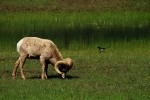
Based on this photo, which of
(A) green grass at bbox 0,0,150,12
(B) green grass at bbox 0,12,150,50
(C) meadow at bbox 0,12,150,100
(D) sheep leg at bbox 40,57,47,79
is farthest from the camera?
(A) green grass at bbox 0,0,150,12

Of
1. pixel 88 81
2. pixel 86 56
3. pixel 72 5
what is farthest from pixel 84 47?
pixel 88 81

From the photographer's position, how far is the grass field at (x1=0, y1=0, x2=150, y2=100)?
55.1 ft

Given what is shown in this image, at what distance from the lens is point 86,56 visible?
89.7ft

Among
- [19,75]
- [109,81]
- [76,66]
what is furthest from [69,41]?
[109,81]

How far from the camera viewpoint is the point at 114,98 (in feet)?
50.3

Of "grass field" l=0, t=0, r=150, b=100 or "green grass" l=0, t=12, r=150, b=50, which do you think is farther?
"green grass" l=0, t=12, r=150, b=50

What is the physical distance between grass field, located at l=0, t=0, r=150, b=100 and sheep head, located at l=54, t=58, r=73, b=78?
28 cm

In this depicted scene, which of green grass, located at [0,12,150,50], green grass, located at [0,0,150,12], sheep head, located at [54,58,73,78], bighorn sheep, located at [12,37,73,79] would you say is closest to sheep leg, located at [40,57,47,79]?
bighorn sheep, located at [12,37,73,79]

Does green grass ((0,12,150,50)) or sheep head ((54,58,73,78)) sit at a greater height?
sheep head ((54,58,73,78))

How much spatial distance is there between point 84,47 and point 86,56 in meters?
4.94

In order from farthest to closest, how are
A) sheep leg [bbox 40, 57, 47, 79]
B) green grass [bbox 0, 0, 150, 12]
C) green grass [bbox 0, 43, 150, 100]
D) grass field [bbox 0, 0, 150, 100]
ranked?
green grass [bbox 0, 0, 150, 12] → sheep leg [bbox 40, 57, 47, 79] → grass field [bbox 0, 0, 150, 100] → green grass [bbox 0, 43, 150, 100]

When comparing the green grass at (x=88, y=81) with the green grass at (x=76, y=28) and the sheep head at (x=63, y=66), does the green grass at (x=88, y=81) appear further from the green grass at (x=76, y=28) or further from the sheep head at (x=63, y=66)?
the green grass at (x=76, y=28)

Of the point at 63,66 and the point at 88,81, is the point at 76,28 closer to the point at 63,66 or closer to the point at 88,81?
the point at 63,66

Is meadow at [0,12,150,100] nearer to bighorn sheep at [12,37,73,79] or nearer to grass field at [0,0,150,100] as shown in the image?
grass field at [0,0,150,100]
